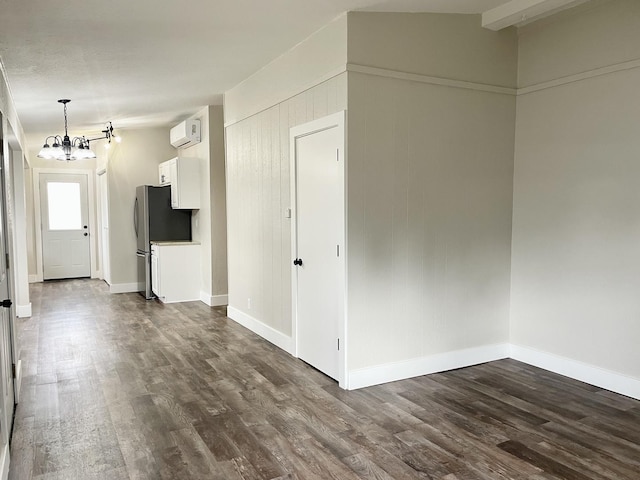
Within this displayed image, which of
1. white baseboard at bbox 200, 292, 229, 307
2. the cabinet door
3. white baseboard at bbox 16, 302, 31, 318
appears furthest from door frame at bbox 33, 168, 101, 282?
white baseboard at bbox 200, 292, 229, 307

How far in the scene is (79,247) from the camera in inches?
387

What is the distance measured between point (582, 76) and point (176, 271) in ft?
18.6

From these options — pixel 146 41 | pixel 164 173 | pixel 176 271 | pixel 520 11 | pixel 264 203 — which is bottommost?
pixel 176 271

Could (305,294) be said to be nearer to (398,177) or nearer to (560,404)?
(398,177)

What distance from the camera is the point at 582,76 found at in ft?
12.7

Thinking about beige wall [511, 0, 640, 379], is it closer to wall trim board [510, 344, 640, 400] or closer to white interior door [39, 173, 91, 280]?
wall trim board [510, 344, 640, 400]

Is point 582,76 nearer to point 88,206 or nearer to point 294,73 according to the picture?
point 294,73

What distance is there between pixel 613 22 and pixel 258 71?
318cm

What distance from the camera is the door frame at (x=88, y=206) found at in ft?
30.6

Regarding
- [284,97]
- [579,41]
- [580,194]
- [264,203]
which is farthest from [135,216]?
[579,41]

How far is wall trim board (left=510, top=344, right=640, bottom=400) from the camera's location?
11.9 ft

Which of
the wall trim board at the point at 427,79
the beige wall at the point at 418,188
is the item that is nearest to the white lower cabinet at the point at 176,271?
the beige wall at the point at 418,188

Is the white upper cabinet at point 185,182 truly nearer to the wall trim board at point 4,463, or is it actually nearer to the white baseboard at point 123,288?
the white baseboard at point 123,288

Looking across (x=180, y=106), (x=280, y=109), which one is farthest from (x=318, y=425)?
(x=180, y=106)
